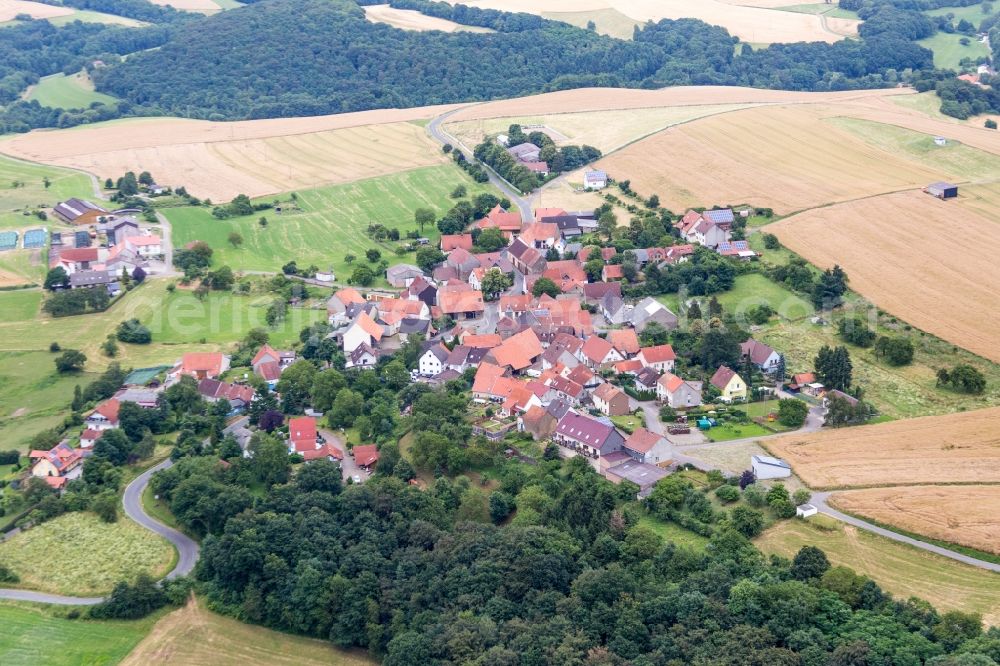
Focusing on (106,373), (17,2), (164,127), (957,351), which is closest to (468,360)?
(106,373)

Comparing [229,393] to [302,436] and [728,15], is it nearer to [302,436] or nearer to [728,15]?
[302,436]

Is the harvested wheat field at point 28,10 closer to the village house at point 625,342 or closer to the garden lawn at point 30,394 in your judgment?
the garden lawn at point 30,394

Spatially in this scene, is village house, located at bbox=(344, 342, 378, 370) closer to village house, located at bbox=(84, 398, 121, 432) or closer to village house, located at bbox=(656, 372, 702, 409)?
village house, located at bbox=(84, 398, 121, 432)

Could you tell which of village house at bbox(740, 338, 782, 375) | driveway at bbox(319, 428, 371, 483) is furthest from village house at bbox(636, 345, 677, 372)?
driveway at bbox(319, 428, 371, 483)

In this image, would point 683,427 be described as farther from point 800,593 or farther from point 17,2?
point 17,2

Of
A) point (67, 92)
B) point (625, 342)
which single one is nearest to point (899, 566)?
point (625, 342)
